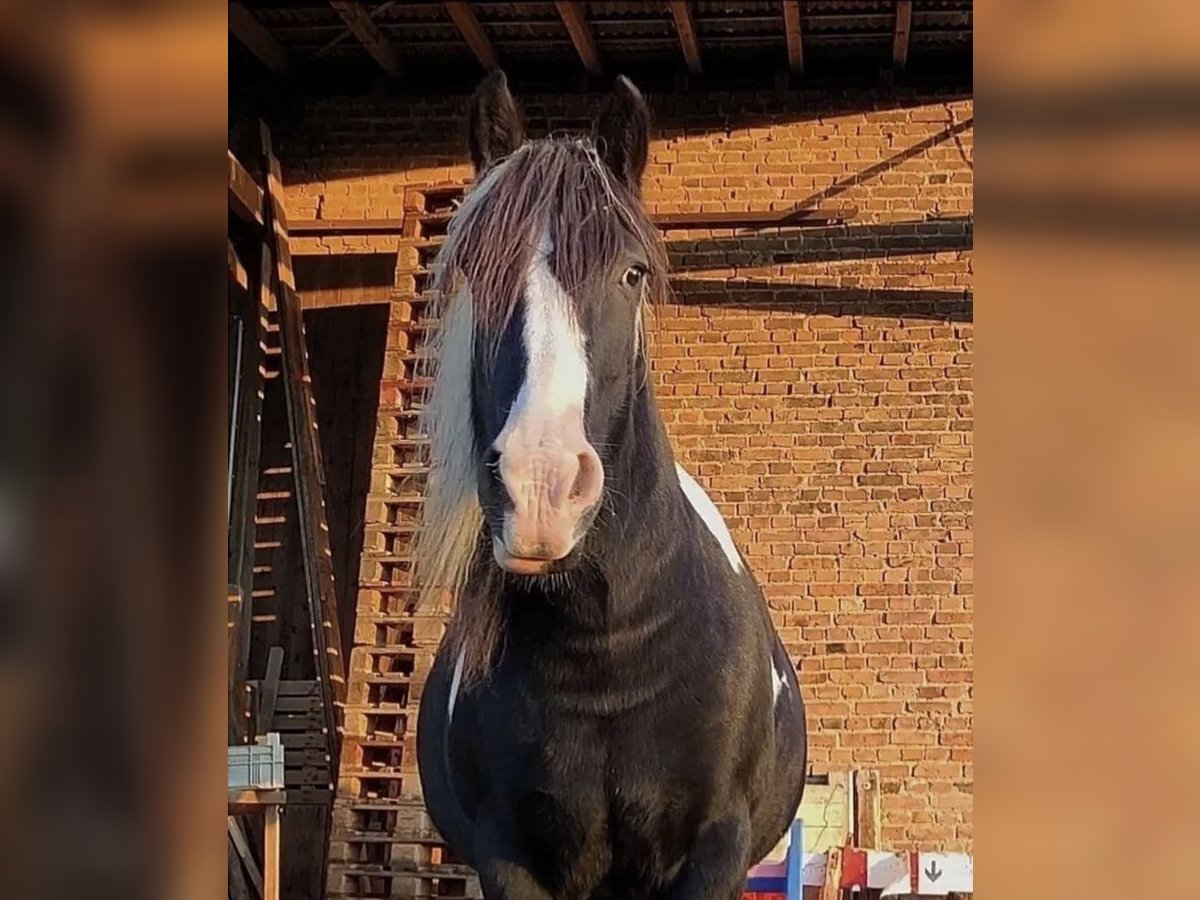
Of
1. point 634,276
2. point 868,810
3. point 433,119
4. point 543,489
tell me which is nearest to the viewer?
point 543,489

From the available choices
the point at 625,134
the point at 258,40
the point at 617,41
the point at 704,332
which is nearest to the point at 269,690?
the point at 704,332

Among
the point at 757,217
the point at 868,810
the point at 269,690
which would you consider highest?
the point at 757,217

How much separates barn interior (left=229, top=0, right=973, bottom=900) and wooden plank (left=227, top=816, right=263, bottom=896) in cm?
2

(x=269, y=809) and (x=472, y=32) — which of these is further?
(x=472, y=32)

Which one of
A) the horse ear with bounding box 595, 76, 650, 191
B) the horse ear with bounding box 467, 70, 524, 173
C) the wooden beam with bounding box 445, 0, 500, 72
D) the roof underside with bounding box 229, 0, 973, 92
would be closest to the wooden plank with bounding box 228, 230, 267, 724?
the roof underside with bounding box 229, 0, 973, 92

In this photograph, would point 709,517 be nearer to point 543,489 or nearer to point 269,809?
point 543,489

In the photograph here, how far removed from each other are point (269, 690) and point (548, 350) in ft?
13.6

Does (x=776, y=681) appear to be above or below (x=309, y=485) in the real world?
below

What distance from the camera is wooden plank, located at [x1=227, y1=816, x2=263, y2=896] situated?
4809 mm

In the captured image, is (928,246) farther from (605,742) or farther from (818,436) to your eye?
(605,742)

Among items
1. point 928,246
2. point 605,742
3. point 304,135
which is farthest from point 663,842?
point 304,135

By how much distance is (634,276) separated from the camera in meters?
1.62
